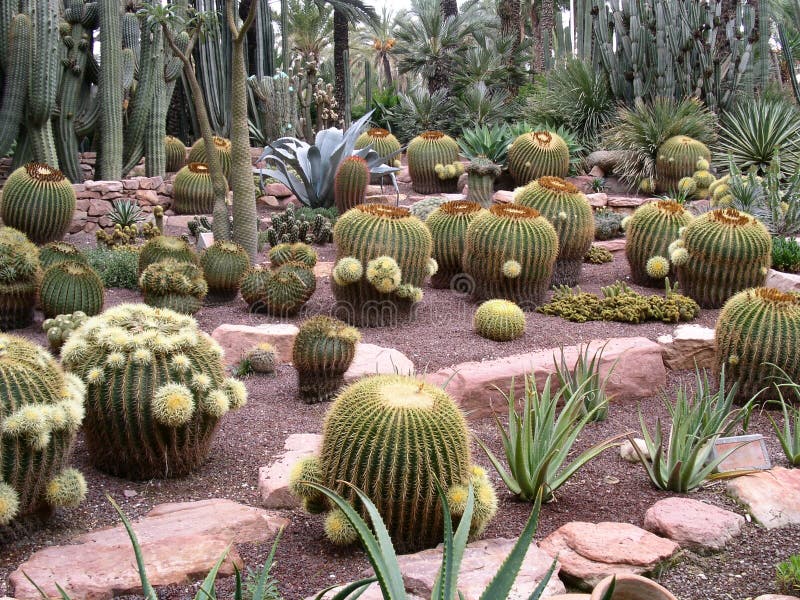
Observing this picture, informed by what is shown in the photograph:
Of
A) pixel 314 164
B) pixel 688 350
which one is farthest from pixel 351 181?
pixel 688 350

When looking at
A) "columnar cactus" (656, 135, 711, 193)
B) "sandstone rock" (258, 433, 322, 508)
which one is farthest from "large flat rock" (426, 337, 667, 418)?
"columnar cactus" (656, 135, 711, 193)

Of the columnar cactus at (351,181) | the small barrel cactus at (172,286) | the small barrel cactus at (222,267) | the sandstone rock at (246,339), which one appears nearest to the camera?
the sandstone rock at (246,339)

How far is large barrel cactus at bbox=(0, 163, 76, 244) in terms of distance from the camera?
31.3 ft

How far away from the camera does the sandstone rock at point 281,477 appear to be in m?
4.23

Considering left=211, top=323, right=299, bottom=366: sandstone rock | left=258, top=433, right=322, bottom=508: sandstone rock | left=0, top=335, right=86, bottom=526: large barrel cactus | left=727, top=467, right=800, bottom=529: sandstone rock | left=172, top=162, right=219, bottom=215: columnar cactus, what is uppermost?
left=172, top=162, right=219, bottom=215: columnar cactus

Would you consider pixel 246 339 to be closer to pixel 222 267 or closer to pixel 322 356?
pixel 322 356

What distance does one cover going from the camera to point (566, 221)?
8.70 metres

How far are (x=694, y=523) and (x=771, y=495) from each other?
1.97ft

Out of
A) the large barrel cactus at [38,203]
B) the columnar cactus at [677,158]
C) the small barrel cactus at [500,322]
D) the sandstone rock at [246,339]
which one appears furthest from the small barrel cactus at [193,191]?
the columnar cactus at [677,158]

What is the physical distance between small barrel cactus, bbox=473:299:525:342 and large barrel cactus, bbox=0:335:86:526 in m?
3.85

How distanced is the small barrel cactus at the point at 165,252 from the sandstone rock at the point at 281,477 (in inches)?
135

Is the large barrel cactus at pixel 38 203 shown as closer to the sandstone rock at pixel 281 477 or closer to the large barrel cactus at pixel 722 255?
the sandstone rock at pixel 281 477

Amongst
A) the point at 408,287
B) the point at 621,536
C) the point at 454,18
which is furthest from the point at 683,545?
the point at 454,18

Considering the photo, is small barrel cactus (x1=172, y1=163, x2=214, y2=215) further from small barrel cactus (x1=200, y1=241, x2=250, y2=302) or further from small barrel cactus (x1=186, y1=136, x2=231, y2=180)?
small barrel cactus (x1=200, y1=241, x2=250, y2=302)
